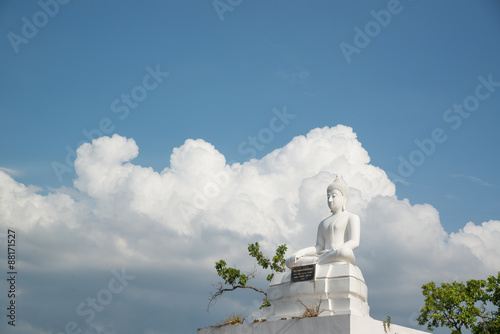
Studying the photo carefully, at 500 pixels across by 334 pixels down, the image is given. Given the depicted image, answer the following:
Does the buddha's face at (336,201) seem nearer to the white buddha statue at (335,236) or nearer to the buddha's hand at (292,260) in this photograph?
the white buddha statue at (335,236)

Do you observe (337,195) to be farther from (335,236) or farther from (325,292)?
(325,292)

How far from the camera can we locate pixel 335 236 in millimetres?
14820

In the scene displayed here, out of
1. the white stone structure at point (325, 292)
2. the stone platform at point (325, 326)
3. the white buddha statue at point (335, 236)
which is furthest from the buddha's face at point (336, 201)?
the stone platform at point (325, 326)

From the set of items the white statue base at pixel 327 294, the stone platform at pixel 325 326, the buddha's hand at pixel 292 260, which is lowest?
the stone platform at pixel 325 326

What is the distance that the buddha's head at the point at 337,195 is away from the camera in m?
15.4

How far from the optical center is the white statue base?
12.9 meters

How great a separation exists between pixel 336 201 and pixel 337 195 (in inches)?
7.2

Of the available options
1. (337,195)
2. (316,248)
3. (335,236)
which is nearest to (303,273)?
(316,248)

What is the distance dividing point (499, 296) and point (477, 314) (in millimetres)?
1075

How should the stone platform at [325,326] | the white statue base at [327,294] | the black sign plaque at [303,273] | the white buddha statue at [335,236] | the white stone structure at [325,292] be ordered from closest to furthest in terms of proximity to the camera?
1. the stone platform at [325,326]
2. the white stone structure at [325,292]
3. the white statue base at [327,294]
4. the black sign plaque at [303,273]
5. the white buddha statue at [335,236]

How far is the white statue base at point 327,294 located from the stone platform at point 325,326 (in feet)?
1.25

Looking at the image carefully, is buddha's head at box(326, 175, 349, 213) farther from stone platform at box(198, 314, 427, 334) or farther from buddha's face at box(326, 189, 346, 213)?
stone platform at box(198, 314, 427, 334)

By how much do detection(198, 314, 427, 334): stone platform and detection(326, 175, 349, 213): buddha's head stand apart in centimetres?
Answer: 358

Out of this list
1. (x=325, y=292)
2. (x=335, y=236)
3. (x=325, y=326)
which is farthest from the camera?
Answer: (x=335, y=236)
